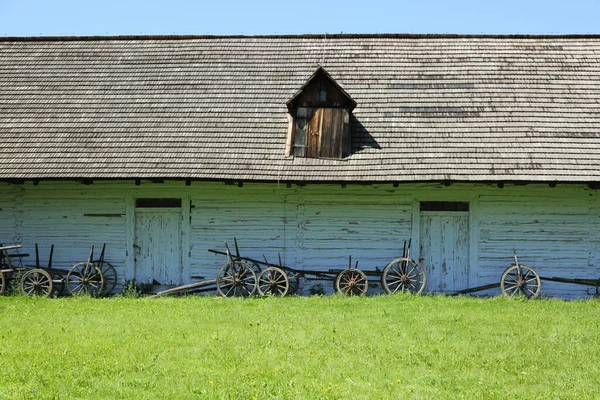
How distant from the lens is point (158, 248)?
1753 centimetres

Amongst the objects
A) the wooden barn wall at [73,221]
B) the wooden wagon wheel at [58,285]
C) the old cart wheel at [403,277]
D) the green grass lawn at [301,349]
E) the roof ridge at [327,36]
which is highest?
the roof ridge at [327,36]

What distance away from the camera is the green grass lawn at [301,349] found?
8.66 metres

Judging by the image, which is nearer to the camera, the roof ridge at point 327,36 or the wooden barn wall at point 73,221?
the wooden barn wall at point 73,221

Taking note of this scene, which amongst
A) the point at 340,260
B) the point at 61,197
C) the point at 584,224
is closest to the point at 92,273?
the point at 61,197

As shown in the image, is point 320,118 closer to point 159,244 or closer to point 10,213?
point 159,244

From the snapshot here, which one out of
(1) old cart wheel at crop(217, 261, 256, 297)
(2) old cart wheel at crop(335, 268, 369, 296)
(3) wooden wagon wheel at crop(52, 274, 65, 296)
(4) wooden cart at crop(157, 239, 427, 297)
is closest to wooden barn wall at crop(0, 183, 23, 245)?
(3) wooden wagon wheel at crop(52, 274, 65, 296)

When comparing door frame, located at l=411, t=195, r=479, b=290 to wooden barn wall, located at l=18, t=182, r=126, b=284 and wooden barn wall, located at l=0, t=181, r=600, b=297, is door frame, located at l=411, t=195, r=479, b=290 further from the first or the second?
wooden barn wall, located at l=18, t=182, r=126, b=284

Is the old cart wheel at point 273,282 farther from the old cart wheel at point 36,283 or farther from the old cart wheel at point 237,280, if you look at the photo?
the old cart wheel at point 36,283

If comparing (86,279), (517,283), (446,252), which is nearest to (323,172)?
(446,252)

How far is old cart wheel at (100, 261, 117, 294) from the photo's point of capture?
17.4 m

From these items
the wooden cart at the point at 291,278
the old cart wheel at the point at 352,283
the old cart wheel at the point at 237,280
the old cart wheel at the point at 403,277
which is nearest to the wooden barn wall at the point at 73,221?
the wooden cart at the point at 291,278

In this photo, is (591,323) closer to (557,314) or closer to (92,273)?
(557,314)

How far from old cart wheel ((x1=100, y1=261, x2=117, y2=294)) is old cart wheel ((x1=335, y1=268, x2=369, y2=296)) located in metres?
4.74

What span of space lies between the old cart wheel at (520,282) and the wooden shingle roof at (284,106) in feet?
5.96
